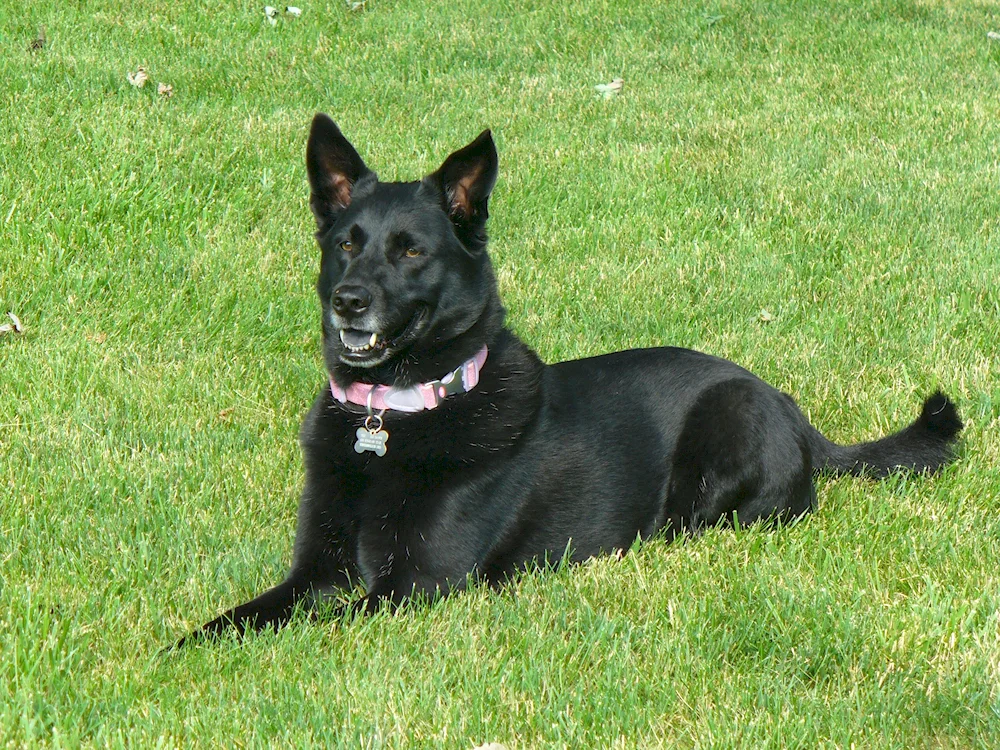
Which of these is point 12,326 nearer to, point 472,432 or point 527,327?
point 527,327

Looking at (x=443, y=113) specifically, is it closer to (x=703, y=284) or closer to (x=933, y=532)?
(x=703, y=284)

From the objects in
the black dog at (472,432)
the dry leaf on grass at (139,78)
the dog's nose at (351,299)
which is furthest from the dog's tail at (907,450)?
the dry leaf on grass at (139,78)

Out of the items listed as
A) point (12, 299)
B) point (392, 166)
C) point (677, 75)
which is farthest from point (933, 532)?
point (677, 75)

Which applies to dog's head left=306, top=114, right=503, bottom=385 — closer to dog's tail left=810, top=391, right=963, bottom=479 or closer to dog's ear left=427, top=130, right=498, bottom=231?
dog's ear left=427, top=130, right=498, bottom=231

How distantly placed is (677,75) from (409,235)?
247 inches

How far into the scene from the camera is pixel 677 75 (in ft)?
31.0

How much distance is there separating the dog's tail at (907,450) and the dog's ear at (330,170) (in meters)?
1.89

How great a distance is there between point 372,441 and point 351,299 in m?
0.45

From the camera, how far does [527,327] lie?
554cm

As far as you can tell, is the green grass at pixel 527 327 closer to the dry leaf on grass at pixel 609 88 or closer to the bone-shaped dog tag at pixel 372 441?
the dry leaf on grass at pixel 609 88

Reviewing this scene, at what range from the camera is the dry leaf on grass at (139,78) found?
7.70 m

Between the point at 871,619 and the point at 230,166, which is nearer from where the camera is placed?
the point at 871,619

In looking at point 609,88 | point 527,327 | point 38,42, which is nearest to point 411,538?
point 527,327

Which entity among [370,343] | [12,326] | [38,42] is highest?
[38,42]
